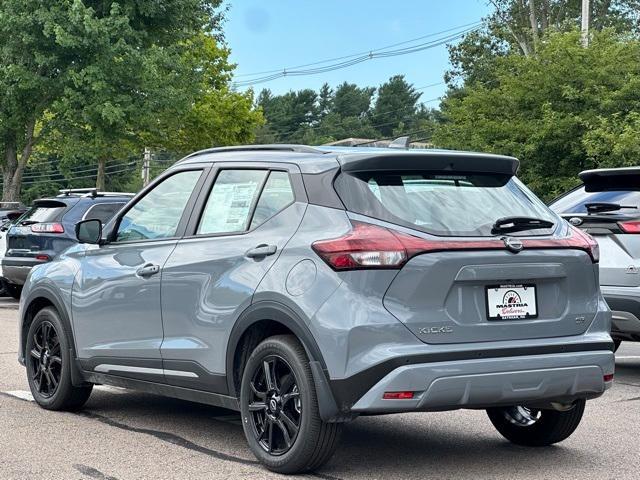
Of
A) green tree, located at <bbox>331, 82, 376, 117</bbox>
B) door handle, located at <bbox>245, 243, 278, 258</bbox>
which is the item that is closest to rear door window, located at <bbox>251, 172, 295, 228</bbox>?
door handle, located at <bbox>245, 243, 278, 258</bbox>

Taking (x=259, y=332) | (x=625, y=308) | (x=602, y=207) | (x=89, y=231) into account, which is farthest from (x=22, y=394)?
(x=602, y=207)

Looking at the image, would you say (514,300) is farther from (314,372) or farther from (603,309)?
(314,372)

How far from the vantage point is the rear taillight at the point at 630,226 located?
28.9 ft

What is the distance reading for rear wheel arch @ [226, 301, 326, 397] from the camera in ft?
17.1

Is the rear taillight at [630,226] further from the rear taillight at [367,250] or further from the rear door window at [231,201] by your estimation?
the rear taillight at [367,250]

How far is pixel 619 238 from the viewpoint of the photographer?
29.2 ft

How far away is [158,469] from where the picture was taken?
18.4 feet

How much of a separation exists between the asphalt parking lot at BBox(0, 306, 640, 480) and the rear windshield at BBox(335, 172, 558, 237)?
4.29ft

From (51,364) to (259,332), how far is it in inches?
92.7

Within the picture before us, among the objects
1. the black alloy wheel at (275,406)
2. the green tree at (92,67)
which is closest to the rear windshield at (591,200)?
the black alloy wheel at (275,406)

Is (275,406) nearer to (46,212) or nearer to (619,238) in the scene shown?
(619,238)

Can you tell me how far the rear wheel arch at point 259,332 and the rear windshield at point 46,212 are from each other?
10.4 meters

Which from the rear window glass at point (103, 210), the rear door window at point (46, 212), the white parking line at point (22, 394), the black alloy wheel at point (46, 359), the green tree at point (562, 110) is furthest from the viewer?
the green tree at point (562, 110)

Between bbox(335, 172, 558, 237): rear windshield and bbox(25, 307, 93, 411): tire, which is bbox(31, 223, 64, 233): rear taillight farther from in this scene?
bbox(335, 172, 558, 237): rear windshield
